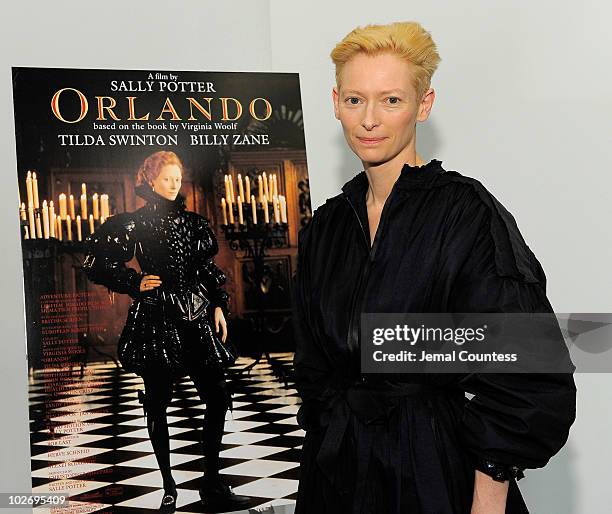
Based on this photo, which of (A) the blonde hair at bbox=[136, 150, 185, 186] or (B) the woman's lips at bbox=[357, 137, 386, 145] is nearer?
(B) the woman's lips at bbox=[357, 137, 386, 145]

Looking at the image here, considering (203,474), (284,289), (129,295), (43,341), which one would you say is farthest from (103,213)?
(203,474)

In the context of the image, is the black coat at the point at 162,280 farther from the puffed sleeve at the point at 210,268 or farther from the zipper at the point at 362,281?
the zipper at the point at 362,281

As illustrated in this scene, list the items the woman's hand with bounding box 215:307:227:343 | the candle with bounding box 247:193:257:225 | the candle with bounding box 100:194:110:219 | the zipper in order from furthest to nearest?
the candle with bounding box 247:193:257:225, the woman's hand with bounding box 215:307:227:343, the candle with bounding box 100:194:110:219, the zipper

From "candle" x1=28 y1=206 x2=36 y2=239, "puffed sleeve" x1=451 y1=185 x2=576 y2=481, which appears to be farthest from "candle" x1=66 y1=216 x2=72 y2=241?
"puffed sleeve" x1=451 y1=185 x2=576 y2=481

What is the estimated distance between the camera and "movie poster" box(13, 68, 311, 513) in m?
2.79

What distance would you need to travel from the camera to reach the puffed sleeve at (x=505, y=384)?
1603 millimetres

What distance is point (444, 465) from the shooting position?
1.75 m

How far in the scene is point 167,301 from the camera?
9.49ft

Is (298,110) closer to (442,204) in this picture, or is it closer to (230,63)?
(230,63)

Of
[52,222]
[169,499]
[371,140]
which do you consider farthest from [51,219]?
[371,140]

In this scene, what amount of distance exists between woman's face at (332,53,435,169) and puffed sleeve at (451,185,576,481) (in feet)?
0.91

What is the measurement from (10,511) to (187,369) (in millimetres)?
1337

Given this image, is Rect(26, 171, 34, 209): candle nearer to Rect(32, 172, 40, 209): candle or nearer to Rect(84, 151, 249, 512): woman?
Rect(32, 172, 40, 209): candle

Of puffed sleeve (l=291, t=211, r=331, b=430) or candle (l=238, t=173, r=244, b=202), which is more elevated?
candle (l=238, t=173, r=244, b=202)
